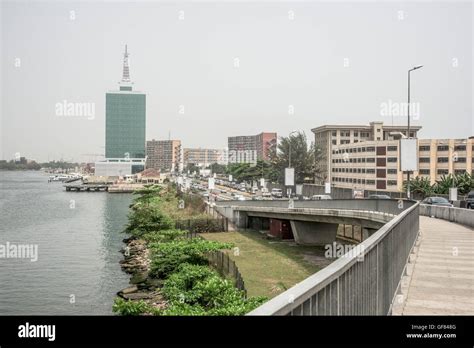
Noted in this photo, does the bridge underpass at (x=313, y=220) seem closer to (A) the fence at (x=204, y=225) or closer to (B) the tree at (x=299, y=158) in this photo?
(A) the fence at (x=204, y=225)

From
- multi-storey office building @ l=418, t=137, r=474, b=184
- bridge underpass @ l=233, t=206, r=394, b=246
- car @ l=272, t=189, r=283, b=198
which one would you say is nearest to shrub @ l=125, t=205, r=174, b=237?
bridge underpass @ l=233, t=206, r=394, b=246

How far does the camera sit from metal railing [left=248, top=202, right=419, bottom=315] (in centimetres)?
381

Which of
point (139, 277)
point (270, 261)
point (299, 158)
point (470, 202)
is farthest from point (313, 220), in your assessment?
point (299, 158)

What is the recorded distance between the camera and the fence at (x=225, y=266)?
23.9m

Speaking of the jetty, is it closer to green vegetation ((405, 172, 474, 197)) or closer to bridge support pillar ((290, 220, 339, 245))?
green vegetation ((405, 172, 474, 197))

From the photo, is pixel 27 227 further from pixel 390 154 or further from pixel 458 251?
pixel 390 154

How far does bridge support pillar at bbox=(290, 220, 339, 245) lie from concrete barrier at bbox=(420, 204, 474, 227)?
34.7ft

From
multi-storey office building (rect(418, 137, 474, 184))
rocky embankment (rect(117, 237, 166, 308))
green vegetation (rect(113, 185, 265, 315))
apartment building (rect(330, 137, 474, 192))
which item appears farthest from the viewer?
apartment building (rect(330, 137, 474, 192))

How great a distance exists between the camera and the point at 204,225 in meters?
48.5

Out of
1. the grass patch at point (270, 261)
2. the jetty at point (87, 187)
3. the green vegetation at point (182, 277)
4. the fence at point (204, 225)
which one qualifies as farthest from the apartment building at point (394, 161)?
the jetty at point (87, 187)

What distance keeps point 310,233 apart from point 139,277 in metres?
18.8

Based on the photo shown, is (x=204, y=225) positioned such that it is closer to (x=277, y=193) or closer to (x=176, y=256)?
(x=176, y=256)
